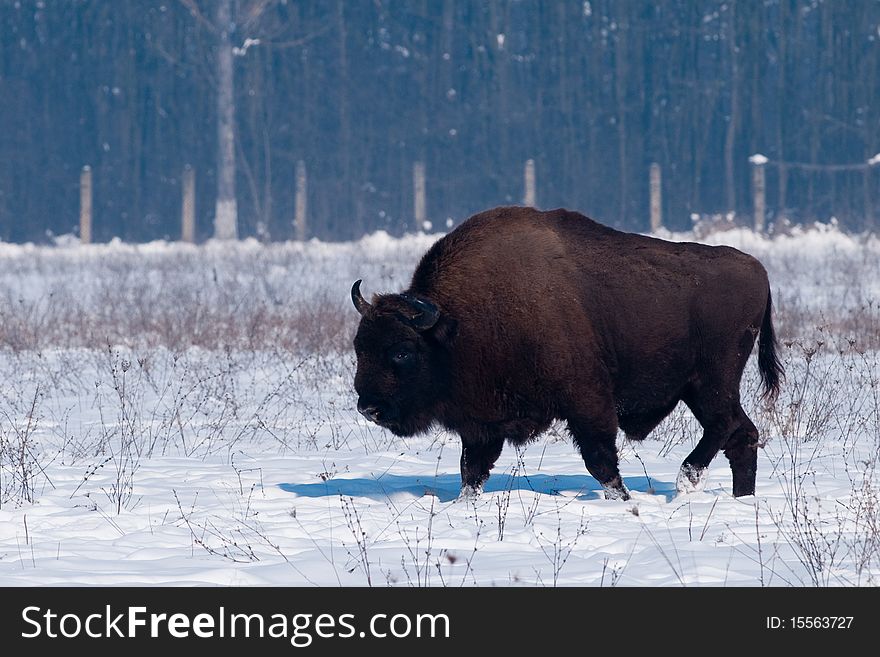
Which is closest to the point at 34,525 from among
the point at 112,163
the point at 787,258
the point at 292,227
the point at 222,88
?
the point at 787,258

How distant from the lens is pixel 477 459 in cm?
768

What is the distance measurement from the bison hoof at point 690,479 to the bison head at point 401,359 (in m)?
1.49

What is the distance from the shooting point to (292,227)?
3881 cm

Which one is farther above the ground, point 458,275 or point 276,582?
point 458,275

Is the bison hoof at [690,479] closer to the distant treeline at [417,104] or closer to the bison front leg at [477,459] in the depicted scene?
the bison front leg at [477,459]

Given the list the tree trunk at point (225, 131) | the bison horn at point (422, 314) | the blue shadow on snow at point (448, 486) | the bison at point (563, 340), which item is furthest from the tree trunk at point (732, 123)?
the bison horn at point (422, 314)

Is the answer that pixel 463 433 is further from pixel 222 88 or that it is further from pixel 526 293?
pixel 222 88

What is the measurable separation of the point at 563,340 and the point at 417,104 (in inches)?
1343

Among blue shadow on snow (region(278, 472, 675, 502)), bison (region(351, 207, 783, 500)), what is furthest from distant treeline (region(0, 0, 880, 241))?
bison (region(351, 207, 783, 500))

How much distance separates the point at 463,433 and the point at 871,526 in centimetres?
264

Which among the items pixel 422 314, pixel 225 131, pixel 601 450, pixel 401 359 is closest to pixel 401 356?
pixel 401 359

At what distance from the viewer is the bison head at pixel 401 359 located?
24.0ft

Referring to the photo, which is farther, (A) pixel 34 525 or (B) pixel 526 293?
(B) pixel 526 293

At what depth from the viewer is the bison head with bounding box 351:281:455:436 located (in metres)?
7.31
